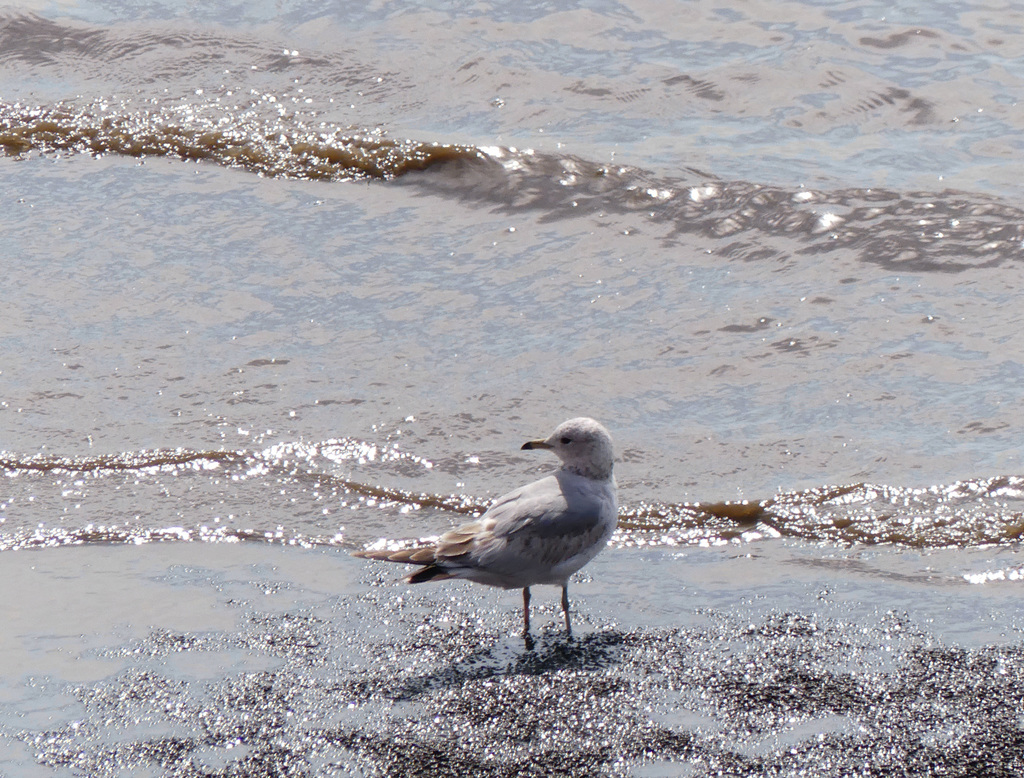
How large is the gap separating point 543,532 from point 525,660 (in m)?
0.45

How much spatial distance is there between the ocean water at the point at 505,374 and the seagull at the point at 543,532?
0.22m

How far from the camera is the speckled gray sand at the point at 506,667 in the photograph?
349cm

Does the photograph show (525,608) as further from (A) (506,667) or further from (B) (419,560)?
(B) (419,560)

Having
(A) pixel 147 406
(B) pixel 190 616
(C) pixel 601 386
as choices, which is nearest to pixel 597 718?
(B) pixel 190 616

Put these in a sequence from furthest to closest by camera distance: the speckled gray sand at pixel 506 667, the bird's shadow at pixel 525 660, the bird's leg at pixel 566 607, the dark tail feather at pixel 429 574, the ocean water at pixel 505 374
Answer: the bird's leg at pixel 566 607 < the dark tail feather at pixel 429 574 < the bird's shadow at pixel 525 660 < the ocean water at pixel 505 374 < the speckled gray sand at pixel 506 667

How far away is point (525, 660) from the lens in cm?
405

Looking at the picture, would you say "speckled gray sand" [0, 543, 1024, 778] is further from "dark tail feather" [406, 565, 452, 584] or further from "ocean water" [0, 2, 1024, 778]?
"dark tail feather" [406, 565, 452, 584]

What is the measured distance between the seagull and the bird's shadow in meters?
0.10

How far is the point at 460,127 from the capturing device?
998 cm

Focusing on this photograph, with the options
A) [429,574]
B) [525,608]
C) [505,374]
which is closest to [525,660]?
[525,608]

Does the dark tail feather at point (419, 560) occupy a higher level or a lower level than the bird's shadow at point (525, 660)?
higher

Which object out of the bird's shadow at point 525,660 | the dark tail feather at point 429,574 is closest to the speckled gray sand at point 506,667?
the bird's shadow at point 525,660

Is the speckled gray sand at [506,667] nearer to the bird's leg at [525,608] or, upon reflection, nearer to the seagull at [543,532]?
the bird's leg at [525,608]

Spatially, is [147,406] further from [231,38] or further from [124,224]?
[231,38]
